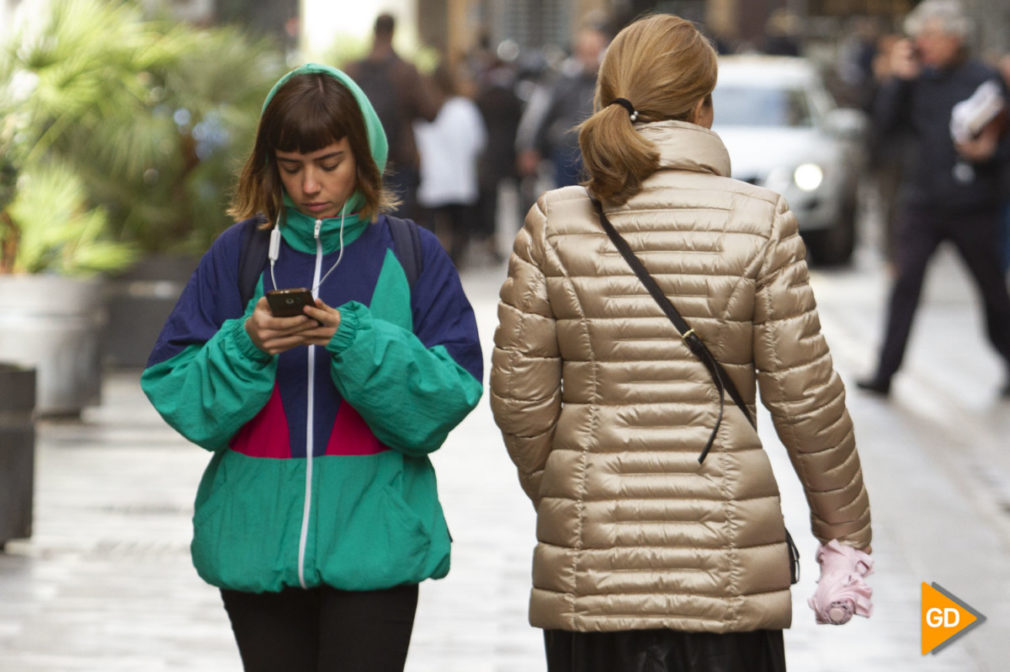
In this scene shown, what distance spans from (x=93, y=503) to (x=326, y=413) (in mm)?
4749

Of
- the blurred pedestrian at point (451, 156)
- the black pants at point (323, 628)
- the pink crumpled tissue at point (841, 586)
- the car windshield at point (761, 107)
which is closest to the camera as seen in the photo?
the black pants at point (323, 628)

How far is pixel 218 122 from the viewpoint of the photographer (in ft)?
40.5

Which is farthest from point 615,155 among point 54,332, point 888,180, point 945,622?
point 888,180

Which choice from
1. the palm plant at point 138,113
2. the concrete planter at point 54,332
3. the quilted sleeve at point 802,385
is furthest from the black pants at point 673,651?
the palm plant at point 138,113

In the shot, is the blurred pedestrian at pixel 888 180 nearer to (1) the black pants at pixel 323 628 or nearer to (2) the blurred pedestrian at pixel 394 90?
(2) the blurred pedestrian at pixel 394 90

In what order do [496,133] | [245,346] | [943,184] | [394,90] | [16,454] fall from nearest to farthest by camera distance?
[245,346]
[16,454]
[943,184]
[394,90]
[496,133]

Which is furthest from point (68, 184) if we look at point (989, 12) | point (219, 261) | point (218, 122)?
point (989, 12)

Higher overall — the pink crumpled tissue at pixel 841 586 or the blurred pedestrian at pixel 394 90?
the pink crumpled tissue at pixel 841 586

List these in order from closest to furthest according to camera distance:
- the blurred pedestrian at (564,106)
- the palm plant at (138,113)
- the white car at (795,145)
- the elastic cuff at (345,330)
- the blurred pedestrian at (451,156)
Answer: the elastic cuff at (345,330), the palm plant at (138,113), the blurred pedestrian at (564,106), the white car at (795,145), the blurred pedestrian at (451,156)

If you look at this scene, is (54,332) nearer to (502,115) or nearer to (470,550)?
(470,550)

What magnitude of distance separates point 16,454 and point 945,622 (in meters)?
3.28

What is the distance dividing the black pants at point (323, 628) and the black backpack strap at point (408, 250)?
574mm

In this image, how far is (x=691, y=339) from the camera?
345cm

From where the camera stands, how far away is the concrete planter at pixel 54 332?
32.0 feet
